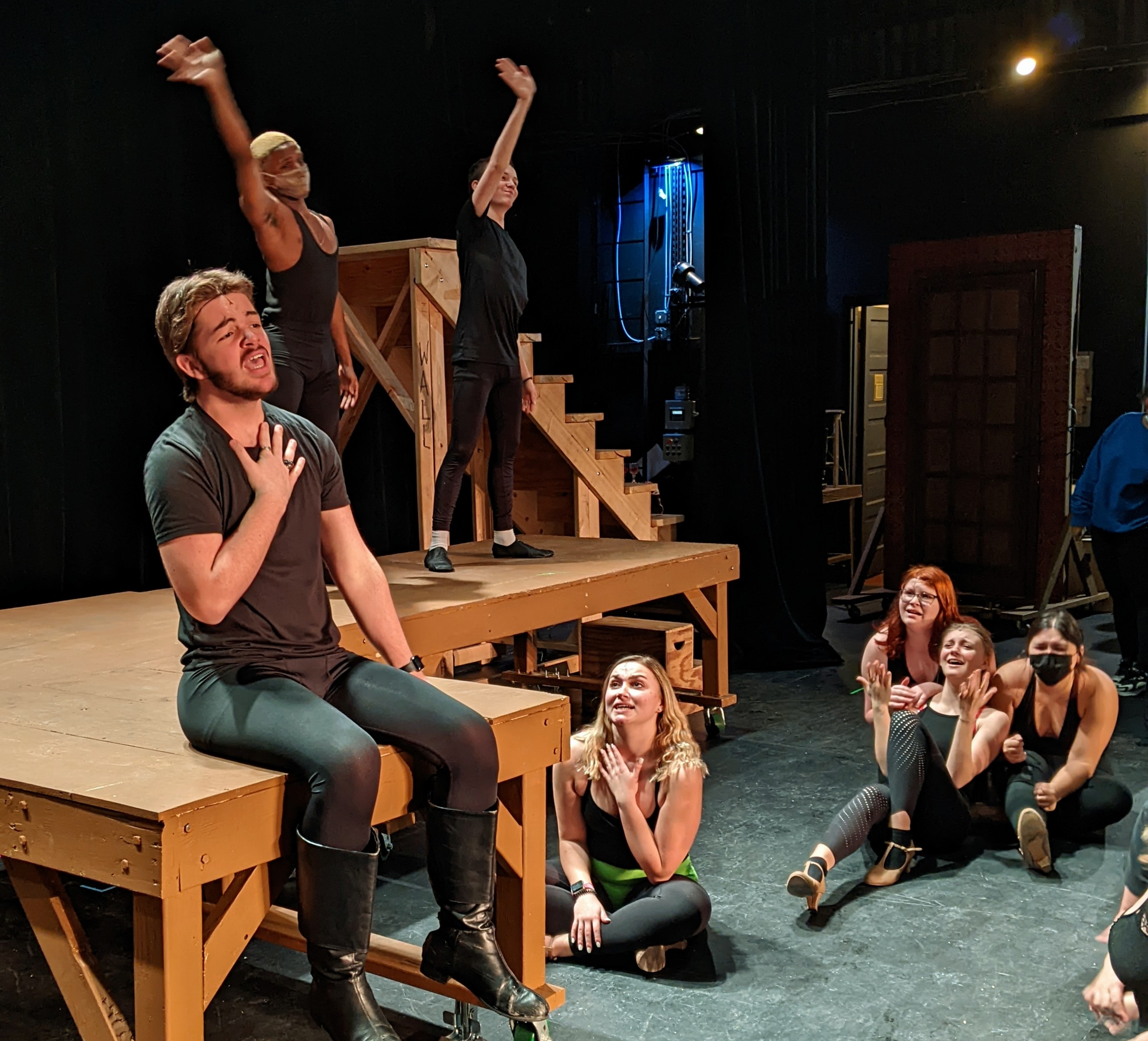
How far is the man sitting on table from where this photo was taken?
7.14 ft

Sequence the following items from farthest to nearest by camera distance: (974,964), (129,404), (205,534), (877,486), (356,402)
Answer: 1. (877,486)
2. (356,402)
3. (129,404)
4. (974,964)
5. (205,534)

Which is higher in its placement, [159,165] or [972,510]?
[159,165]

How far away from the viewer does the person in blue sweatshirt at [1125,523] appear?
5746mm

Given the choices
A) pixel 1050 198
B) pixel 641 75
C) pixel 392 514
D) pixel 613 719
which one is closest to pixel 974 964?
pixel 613 719

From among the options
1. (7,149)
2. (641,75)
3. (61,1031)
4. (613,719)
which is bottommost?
(61,1031)

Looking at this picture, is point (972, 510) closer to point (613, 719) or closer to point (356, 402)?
point (356, 402)

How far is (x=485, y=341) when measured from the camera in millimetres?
4574

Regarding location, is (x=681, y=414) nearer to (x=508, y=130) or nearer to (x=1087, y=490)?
(x=1087, y=490)

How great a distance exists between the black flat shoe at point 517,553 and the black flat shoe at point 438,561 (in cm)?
36

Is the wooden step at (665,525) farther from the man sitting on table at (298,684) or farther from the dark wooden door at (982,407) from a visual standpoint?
the man sitting on table at (298,684)

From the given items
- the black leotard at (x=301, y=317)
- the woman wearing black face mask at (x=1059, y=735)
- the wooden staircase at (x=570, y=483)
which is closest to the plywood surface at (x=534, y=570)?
the wooden staircase at (x=570, y=483)

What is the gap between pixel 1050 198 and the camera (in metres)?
8.26

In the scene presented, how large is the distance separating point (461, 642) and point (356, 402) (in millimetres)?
2386

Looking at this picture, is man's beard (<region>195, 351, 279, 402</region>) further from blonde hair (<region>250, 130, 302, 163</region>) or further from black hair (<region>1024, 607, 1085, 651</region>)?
black hair (<region>1024, 607, 1085, 651</region>)
